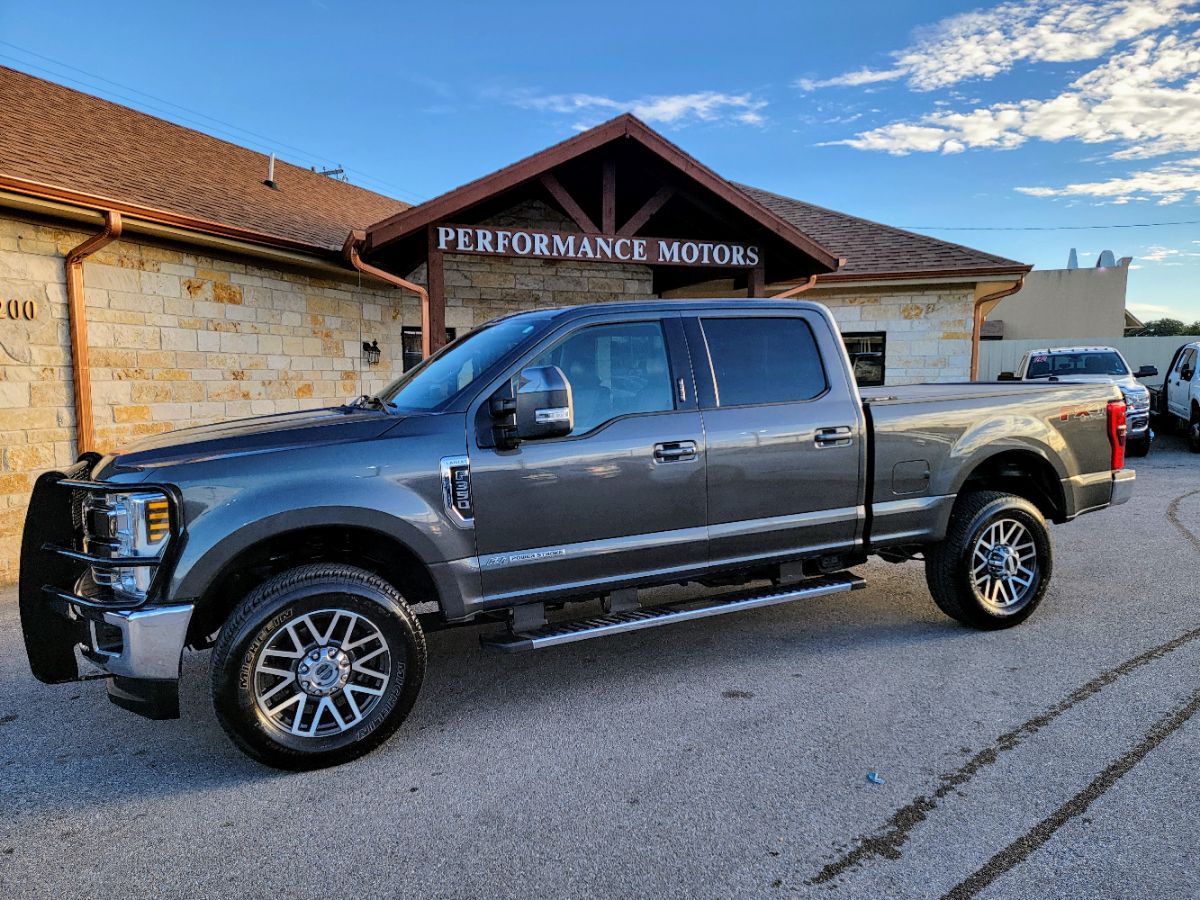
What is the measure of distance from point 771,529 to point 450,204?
240 inches

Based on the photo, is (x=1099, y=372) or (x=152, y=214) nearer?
(x=152, y=214)

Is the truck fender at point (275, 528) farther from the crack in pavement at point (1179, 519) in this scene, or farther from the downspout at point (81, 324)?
the crack in pavement at point (1179, 519)

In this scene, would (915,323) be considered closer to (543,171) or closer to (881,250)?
(881,250)

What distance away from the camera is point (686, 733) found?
144 inches

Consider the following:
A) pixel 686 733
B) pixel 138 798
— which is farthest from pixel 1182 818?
pixel 138 798

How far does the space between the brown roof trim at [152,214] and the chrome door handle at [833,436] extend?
6.83m

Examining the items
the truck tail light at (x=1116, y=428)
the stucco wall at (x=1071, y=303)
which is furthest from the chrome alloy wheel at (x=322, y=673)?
the stucco wall at (x=1071, y=303)

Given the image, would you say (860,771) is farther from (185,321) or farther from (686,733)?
(185,321)

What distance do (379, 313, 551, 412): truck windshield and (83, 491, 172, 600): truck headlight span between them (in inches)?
49.6

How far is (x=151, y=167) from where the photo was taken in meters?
9.70

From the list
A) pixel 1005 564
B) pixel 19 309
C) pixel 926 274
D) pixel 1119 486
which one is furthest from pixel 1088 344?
pixel 19 309

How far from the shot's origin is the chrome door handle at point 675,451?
4.05 metres

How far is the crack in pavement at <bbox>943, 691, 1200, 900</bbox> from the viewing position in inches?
99.8

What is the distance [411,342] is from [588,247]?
4.34 meters
